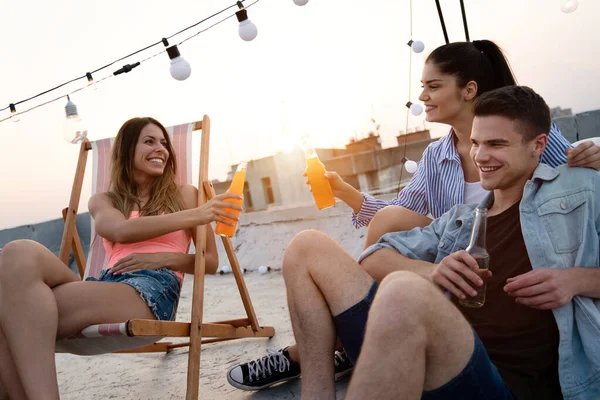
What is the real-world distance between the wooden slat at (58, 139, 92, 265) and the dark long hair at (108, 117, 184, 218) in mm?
335

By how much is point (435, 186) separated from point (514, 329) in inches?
33.9

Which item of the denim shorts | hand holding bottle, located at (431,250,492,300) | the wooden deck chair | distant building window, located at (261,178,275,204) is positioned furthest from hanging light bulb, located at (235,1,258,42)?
distant building window, located at (261,178,275,204)

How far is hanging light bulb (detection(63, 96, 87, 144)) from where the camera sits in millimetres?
3033

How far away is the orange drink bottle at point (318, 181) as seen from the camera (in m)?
2.02

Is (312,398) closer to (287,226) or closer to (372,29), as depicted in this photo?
(287,226)

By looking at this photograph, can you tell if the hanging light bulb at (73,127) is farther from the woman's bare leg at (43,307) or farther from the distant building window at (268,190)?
the distant building window at (268,190)

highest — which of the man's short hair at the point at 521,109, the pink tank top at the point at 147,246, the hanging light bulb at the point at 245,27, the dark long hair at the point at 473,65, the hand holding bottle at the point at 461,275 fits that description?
the hanging light bulb at the point at 245,27

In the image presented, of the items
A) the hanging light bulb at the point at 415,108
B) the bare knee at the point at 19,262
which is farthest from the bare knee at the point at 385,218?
the hanging light bulb at the point at 415,108

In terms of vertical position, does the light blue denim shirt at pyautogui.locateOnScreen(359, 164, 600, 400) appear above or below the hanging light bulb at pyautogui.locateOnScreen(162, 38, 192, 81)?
below

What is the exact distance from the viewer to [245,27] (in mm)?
2609

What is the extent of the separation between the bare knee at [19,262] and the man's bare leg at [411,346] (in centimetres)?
127

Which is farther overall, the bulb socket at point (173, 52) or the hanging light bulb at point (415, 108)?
the hanging light bulb at point (415, 108)

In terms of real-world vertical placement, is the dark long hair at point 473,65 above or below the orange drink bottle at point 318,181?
above

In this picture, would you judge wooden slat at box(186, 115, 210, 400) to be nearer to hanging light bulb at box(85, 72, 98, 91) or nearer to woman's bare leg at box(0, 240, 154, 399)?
woman's bare leg at box(0, 240, 154, 399)
